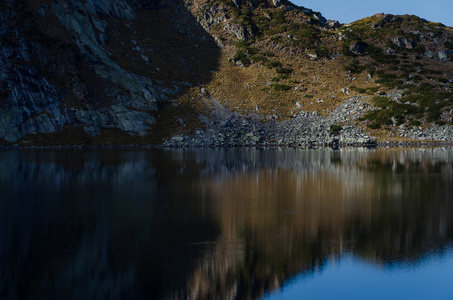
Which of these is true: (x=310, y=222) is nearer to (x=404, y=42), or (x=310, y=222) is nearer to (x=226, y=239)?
(x=226, y=239)

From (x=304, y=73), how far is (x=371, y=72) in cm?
1688

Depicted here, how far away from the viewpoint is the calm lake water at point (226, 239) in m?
14.2

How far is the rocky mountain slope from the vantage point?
87875 millimetres

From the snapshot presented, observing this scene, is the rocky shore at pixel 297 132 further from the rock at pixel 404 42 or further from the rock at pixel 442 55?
the rock at pixel 442 55

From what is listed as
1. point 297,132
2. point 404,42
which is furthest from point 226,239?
point 404,42

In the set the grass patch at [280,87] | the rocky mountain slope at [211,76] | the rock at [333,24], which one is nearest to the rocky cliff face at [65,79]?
the rocky mountain slope at [211,76]

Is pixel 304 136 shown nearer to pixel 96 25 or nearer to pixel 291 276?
pixel 96 25

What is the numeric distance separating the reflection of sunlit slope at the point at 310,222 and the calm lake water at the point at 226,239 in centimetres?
6

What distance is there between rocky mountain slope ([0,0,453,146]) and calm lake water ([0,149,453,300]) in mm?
53589

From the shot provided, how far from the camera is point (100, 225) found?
21.5m

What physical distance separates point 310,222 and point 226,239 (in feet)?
17.3

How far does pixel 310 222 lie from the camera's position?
72.2 feet

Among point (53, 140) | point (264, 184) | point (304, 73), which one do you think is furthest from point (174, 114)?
point (264, 184)

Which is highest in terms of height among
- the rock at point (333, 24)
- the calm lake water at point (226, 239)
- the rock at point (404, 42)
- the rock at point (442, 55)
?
the rock at point (333, 24)
